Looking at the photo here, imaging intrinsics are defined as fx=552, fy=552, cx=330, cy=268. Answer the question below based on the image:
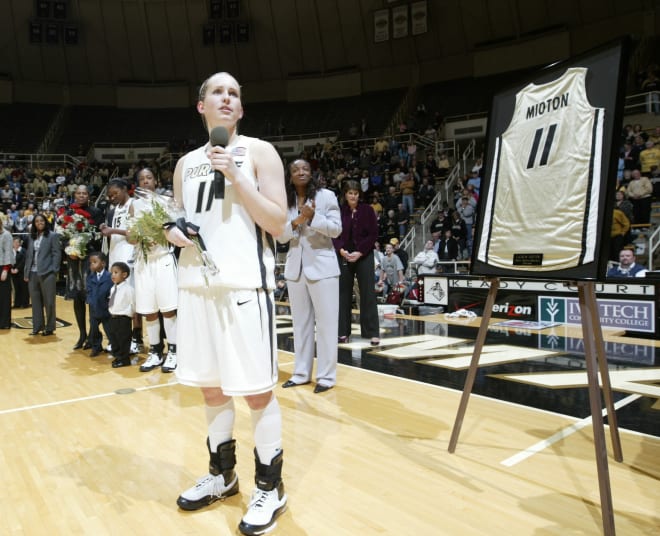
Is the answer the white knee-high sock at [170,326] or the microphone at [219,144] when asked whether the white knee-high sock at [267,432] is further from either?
the white knee-high sock at [170,326]

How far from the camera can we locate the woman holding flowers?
632 cm

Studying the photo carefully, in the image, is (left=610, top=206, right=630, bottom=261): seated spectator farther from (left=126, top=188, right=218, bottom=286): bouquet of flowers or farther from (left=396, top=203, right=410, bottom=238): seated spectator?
(left=126, top=188, right=218, bottom=286): bouquet of flowers

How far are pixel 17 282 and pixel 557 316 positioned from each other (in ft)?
34.3

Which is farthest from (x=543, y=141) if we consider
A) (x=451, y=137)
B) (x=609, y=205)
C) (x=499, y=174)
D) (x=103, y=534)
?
(x=451, y=137)

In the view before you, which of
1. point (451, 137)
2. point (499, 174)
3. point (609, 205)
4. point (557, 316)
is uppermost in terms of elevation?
point (451, 137)

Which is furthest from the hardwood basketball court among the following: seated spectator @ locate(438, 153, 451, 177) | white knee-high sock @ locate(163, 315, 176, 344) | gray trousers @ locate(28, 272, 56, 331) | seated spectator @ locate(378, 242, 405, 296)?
seated spectator @ locate(438, 153, 451, 177)

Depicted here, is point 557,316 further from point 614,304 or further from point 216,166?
point 216,166

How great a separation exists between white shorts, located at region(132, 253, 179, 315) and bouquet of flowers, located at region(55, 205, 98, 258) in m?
1.32

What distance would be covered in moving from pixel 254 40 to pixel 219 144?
2473 cm

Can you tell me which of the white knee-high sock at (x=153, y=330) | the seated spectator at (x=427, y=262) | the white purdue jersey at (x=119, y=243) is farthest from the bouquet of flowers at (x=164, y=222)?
the seated spectator at (x=427, y=262)

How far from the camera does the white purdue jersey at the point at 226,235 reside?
7.61ft

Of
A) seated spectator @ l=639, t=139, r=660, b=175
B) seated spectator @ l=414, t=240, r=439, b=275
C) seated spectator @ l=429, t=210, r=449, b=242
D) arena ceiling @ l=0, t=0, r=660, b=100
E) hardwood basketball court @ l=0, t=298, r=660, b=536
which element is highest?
arena ceiling @ l=0, t=0, r=660, b=100

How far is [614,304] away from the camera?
7.16 meters

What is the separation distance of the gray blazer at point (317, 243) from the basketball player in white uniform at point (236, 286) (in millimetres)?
1940
